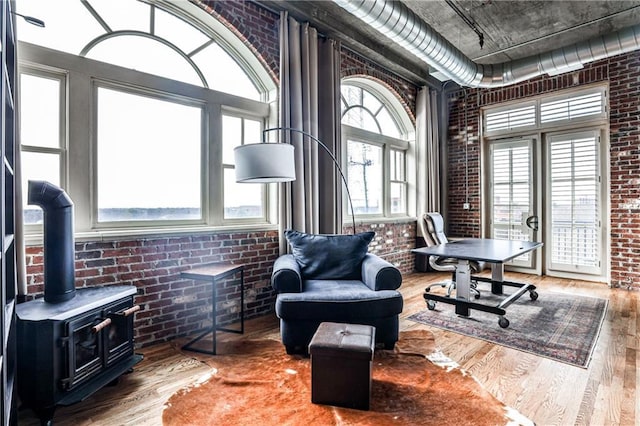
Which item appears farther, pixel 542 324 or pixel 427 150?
pixel 427 150

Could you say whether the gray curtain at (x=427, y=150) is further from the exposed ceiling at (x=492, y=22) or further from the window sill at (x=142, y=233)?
the window sill at (x=142, y=233)

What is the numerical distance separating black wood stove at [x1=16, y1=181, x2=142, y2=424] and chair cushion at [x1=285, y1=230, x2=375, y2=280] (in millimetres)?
1405

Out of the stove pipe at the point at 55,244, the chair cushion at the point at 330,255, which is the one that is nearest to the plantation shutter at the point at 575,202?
the chair cushion at the point at 330,255

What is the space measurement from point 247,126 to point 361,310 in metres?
2.27

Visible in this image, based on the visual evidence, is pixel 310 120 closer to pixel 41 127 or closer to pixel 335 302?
pixel 335 302

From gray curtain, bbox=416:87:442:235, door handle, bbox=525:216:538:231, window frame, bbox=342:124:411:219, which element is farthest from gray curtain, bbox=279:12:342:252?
door handle, bbox=525:216:538:231

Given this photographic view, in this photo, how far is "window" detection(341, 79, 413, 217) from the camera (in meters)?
4.84

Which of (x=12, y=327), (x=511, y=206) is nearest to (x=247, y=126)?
(x=12, y=327)

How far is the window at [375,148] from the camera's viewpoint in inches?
191

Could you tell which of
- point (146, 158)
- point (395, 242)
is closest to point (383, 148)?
point (395, 242)

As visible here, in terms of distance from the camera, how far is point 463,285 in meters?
3.42

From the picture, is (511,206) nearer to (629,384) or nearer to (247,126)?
(629,384)

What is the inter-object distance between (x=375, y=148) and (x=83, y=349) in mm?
4377

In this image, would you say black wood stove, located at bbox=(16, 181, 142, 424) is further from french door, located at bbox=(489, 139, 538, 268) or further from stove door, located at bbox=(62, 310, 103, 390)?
french door, located at bbox=(489, 139, 538, 268)
